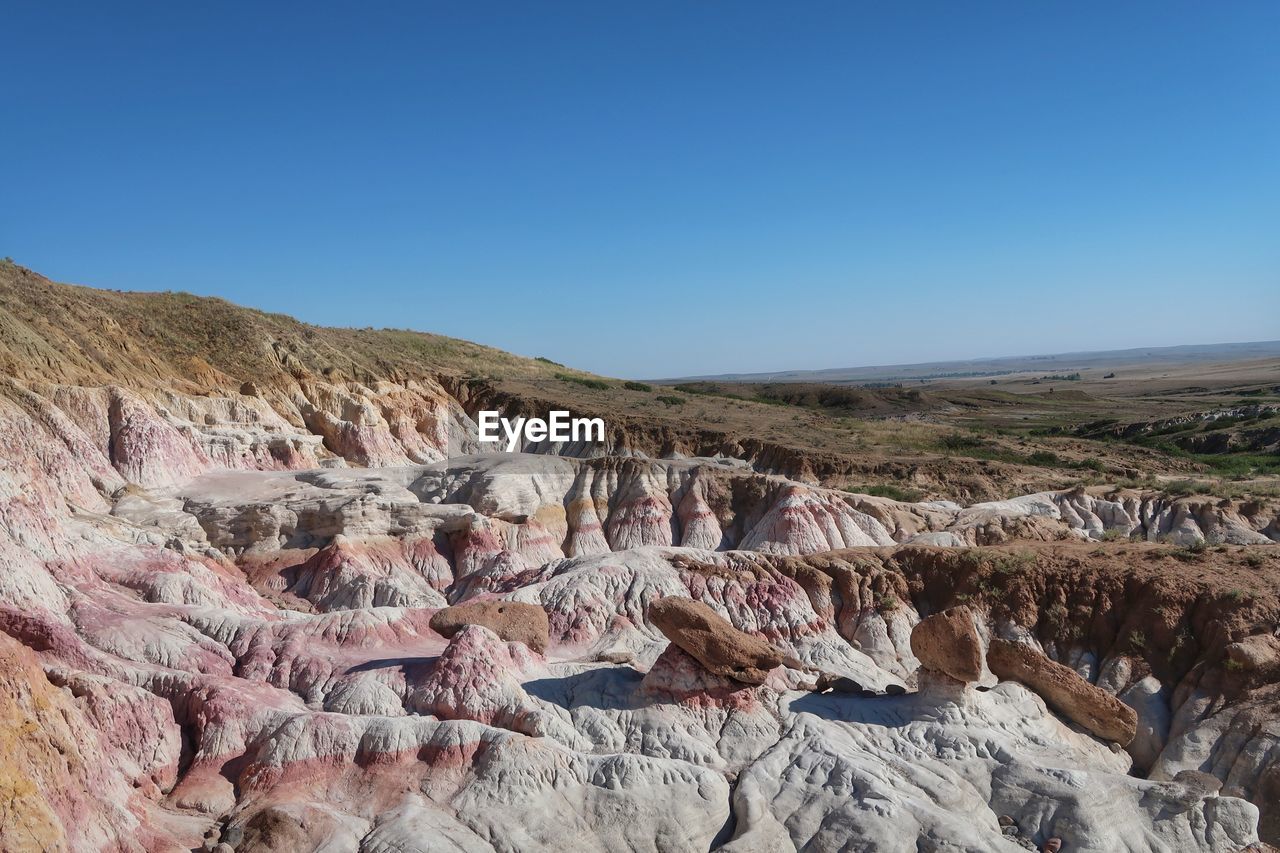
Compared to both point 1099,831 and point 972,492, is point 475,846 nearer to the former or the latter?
point 1099,831

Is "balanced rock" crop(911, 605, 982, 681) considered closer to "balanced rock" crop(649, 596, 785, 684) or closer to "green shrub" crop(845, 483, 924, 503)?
"balanced rock" crop(649, 596, 785, 684)

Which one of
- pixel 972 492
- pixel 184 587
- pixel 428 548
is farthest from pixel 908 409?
pixel 184 587

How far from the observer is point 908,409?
384 feet

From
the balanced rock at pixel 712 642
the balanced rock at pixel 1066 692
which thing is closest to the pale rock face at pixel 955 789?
the balanced rock at pixel 1066 692

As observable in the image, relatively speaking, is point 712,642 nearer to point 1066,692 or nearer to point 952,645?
point 952,645

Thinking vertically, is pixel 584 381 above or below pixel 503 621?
above

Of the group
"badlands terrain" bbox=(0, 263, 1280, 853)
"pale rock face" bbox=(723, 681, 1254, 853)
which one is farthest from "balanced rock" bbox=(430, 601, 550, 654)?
"pale rock face" bbox=(723, 681, 1254, 853)

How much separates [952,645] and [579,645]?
10916 millimetres

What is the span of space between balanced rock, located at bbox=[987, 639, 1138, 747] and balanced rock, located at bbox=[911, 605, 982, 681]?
258 cm

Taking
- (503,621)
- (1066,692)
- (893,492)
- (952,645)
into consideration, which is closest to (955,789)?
(952,645)

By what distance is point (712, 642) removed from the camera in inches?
908

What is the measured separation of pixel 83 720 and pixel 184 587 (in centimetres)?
980

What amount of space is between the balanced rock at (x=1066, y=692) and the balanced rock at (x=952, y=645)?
8.46 feet

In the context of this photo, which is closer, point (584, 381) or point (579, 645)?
point (579, 645)
